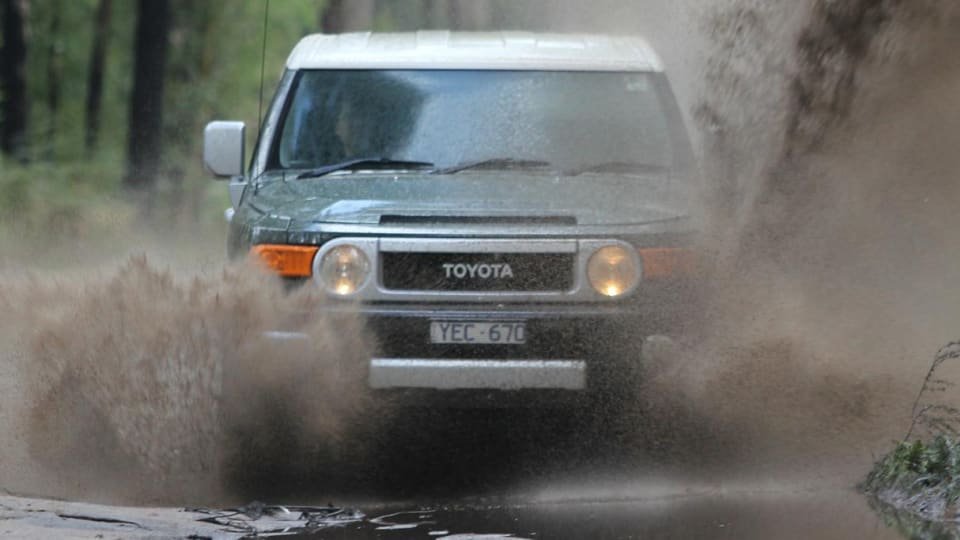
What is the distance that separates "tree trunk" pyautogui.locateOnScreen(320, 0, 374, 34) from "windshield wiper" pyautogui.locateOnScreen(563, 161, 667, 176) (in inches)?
839

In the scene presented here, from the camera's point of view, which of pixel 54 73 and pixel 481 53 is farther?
pixel 54 73

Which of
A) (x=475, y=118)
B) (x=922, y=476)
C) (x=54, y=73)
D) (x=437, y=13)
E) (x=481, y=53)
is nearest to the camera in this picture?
(x=922, y=476)

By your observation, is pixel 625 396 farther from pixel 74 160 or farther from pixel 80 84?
pixel 80 84

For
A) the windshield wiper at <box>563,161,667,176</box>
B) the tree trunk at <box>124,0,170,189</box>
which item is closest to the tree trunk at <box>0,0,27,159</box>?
the tree trunk at <box>124,0,170,189</box>

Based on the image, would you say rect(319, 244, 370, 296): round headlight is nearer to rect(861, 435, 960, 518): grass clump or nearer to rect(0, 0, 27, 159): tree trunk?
rect(861, 435, 960, 518): grass clump

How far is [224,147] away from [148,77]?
16.3 m

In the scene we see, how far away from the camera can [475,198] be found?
7359mm

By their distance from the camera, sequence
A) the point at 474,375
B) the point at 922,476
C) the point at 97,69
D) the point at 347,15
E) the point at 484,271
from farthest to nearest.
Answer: the point at 97,69 < the point at 347,15 < the point at 484,271 < the point at 474,375 < the point at 922,476

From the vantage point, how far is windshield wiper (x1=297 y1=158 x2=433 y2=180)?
26.5 ft

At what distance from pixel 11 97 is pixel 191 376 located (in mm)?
20806

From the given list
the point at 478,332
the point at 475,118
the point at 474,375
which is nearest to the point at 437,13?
the point at 475,118

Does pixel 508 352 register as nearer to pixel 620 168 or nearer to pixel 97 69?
pixel 620 168

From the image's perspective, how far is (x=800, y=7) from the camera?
886 centimetres

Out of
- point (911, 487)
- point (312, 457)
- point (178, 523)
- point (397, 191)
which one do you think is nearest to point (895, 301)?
point (911, 487)
